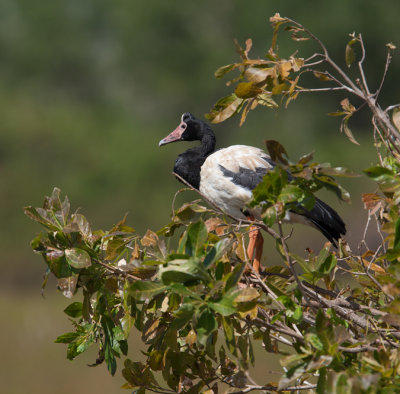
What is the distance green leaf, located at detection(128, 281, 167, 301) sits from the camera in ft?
5.48

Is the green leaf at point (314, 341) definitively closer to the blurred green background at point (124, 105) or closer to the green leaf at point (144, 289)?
the green leaf at point (144, 289)

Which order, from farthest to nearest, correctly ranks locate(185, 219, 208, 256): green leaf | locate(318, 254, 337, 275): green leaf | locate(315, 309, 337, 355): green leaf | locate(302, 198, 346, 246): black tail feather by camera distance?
locate(302, 198, 346, 246): black tail feather < locate(318, 254, 337, 275): green leaf < locate(185, 219, 208, 256): green leaf < locate(315, 309, 337, 355): green leaf

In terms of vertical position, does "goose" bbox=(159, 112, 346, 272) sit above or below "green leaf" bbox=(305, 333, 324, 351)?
above

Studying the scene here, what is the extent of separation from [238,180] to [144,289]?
1.93m

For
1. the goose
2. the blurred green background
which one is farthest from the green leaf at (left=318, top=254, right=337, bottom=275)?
the blurred green background

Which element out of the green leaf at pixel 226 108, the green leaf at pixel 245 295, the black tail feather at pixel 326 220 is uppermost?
the green leaf at pixel 226 108

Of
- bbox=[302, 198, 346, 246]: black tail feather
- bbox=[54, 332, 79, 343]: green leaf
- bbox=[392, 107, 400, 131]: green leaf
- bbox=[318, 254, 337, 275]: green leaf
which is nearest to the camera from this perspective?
bbox=[318, 254, 337, 275]: green leaf

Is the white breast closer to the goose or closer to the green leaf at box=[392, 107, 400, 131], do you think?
the goose

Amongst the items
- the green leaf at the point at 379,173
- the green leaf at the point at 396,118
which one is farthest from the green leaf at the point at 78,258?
the green leaf at the point at 396,118

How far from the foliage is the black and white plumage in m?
0.99

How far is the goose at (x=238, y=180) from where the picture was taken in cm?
332

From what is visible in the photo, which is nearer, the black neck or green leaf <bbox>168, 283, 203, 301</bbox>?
green leaf <bbox>168, 283, 203, 301</bbox>

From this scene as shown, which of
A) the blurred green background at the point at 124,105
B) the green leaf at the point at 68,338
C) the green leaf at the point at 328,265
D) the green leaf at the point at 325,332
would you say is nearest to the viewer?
the green leaf at the point at 325,332

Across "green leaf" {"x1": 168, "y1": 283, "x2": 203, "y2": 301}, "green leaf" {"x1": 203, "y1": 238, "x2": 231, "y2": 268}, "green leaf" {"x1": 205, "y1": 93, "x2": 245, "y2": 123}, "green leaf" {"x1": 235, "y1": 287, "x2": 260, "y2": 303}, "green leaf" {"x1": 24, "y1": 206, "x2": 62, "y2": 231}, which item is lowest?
"green leaf" {"x1": 235, "y1": 287, "x2": 260, "y2": 303}
